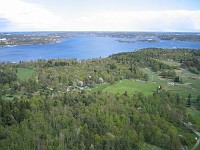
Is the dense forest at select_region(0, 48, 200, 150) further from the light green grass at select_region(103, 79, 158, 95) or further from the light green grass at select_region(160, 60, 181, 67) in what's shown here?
the light green grass at select_region(160, 60, 181, 67)

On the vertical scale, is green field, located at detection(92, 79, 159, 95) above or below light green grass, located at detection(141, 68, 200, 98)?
above

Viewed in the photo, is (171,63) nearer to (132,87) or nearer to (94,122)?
(132,87)

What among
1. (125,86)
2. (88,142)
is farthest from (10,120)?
(125,86)

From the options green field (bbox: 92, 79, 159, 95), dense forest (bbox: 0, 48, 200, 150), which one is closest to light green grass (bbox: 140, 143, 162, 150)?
dense forest (bbox: 0, 48, 200, 150)

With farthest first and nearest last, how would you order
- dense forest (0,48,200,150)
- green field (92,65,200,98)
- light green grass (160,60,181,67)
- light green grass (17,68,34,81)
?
1. light green grass (160,60,181,67)
2. light green grass (17,68,34,81)
3. green field (92,65,200,98)
4. dense forest (0,48,200,150)

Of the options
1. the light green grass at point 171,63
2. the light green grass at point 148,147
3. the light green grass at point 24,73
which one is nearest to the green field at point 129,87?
the light green grass at point 24,73

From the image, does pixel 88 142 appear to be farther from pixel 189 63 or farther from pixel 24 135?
pixel 189 63
